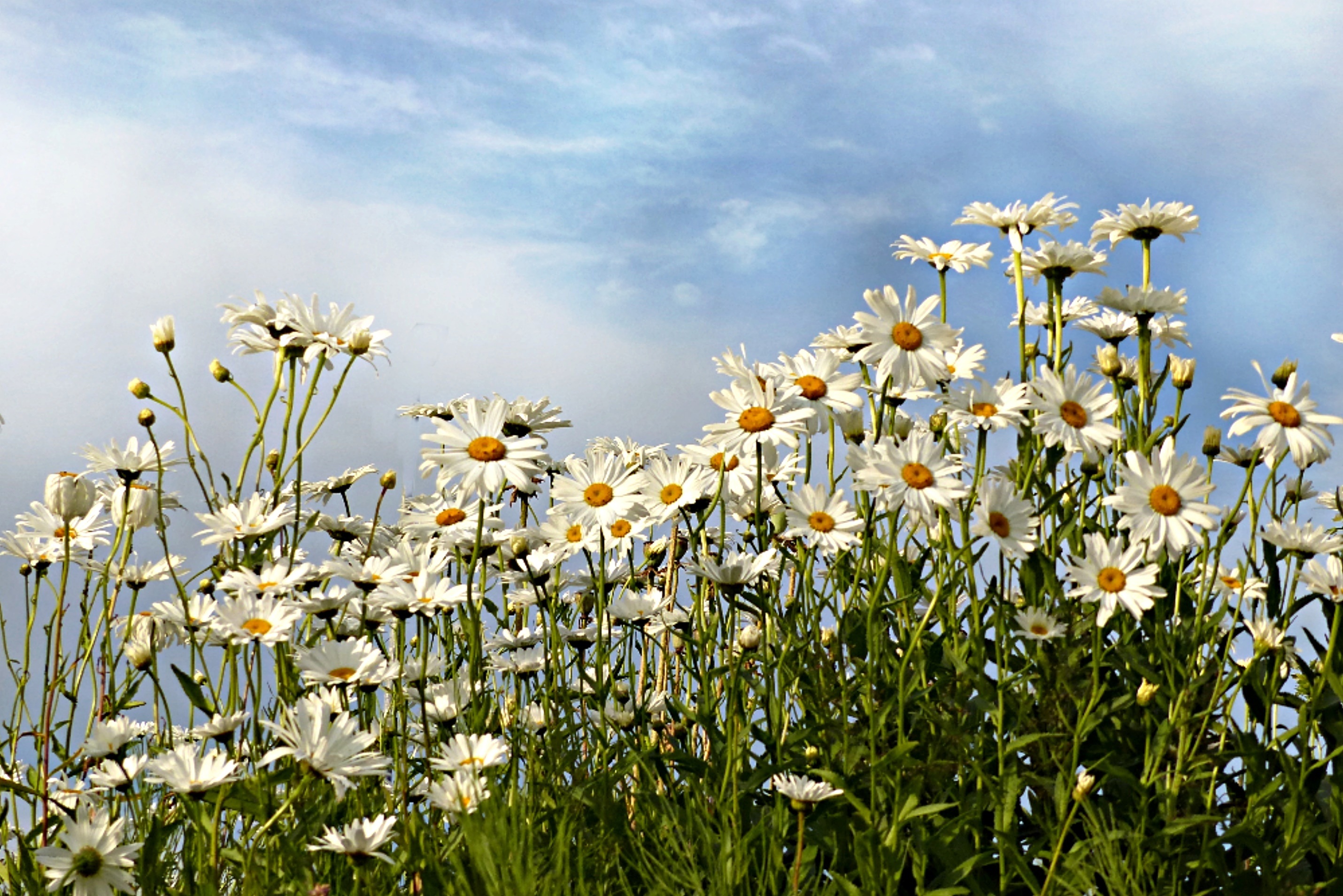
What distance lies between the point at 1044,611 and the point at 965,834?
54 cm

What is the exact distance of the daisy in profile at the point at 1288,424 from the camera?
2621 mm

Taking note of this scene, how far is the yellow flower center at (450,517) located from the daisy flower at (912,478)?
43.1 inches

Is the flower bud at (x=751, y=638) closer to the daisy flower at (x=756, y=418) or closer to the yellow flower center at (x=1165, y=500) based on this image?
the daisy flower at (x=756, y=418)

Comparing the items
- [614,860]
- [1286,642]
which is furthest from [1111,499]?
[614,860]

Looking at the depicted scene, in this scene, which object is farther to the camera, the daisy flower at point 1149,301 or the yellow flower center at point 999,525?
the daisy flower at point 1149,301

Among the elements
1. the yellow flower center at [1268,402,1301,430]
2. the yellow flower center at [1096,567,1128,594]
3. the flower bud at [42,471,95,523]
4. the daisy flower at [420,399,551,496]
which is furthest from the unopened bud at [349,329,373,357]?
the yellow flower center at [1268,402,1301,430]

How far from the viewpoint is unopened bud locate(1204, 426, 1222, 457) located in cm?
309

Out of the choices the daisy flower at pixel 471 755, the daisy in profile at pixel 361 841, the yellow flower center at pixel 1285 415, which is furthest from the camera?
the yellow flower center at pixel 1285 415

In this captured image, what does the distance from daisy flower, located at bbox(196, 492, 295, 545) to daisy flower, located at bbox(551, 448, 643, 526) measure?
0.61 metres

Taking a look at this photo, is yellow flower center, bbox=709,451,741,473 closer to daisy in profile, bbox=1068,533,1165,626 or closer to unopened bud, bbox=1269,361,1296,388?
daisy in profile, bbox=1068,533,1165,626

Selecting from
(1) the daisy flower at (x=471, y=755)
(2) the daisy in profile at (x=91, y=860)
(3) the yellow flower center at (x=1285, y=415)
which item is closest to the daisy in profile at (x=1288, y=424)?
(3) the yellow flower center at (x=1285, y=415)

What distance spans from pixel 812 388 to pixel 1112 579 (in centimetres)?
77

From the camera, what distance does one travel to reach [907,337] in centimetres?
271

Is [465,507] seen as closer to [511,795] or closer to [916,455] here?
[511,795]
